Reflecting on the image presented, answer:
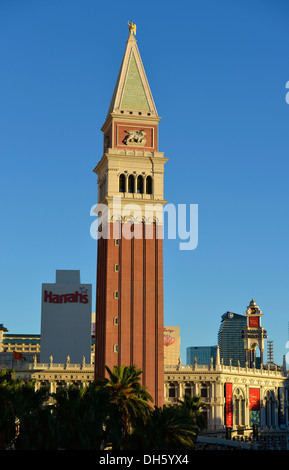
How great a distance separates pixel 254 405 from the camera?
158625 mm

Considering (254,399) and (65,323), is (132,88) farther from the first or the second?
(65,323)

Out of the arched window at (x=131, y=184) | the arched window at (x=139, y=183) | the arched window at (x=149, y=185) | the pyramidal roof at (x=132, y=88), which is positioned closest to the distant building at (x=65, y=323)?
the arched window at (x=139, y=183)

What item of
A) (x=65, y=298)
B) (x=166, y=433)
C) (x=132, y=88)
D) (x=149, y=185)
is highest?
(x=132, y=88)

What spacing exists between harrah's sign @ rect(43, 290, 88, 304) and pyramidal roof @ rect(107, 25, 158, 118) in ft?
268

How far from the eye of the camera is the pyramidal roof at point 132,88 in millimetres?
121688

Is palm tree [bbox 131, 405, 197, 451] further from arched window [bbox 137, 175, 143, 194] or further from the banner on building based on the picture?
the banner on building

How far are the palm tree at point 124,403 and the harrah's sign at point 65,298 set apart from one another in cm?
11126

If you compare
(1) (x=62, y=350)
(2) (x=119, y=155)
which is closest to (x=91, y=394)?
(2) (x=119, y=155)

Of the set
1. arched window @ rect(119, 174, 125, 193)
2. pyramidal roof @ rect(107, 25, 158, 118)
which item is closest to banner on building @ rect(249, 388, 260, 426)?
arched window @ rect(119, 174, 125, 193)

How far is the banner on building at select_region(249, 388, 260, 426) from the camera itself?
157500 mm

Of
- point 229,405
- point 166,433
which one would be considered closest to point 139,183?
point 166,433

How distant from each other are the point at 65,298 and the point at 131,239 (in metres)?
84.1

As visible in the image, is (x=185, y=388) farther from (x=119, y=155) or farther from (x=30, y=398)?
(x=30, y=398)
